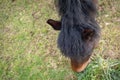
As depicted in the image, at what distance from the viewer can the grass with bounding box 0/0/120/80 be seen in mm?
2730

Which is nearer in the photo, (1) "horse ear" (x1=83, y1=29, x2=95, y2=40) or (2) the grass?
(1) "horse ear" (x1=83, y1=29, x2=95, y2=40)

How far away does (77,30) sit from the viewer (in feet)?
6.59

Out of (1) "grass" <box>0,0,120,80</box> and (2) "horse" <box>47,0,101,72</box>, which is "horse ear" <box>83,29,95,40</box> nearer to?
(2) "horse" <box>47,0,101,72</box>

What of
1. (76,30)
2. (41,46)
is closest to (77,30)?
(76,30)

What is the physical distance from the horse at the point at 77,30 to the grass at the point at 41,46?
555 mm

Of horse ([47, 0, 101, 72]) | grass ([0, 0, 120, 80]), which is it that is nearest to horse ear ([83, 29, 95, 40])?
horse ([47, 0, 101, 72])

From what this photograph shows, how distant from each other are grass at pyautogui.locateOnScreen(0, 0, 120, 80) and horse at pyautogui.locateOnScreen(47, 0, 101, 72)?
0.55 m

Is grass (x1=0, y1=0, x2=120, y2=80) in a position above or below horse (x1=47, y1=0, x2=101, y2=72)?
below

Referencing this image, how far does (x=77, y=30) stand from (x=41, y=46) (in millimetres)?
1279

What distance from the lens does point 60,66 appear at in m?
2.97

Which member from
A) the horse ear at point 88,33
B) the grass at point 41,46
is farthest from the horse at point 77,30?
the grass at point 41,46

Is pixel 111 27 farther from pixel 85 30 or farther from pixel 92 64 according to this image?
pixel 85 30

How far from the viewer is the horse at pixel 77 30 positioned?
78.9 inches

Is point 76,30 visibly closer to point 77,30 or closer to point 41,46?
point 77,30
